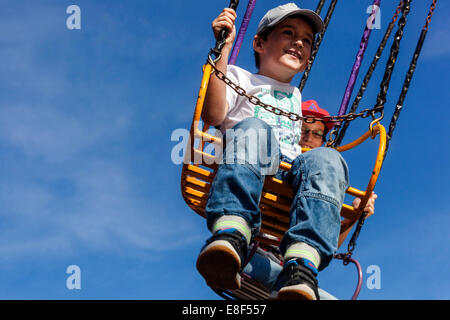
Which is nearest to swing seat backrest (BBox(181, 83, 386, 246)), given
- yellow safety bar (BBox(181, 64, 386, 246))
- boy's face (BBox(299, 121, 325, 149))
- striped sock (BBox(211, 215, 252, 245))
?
yellow safety bar (BBox(181, 64, 386, 246))

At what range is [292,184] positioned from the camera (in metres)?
3.59

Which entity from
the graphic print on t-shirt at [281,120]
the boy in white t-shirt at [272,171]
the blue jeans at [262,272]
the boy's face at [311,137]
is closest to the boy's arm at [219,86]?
the boy in white t-shirt at [272,171]

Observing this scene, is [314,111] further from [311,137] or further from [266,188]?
[266,188]

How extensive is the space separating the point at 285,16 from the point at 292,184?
118 cm

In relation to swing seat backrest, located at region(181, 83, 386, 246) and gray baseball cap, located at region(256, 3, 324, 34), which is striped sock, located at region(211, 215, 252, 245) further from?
gray baseball cap, located at region(256, 3, 324, 34)

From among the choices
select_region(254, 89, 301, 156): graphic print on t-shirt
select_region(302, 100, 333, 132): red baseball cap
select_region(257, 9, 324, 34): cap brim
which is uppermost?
select_region(302, 100, 333, 132): red baseball cap

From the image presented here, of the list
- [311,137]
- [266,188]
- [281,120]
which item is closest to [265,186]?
[266,188]

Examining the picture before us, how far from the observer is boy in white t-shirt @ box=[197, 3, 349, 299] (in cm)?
302

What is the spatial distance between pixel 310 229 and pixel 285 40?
1481mm

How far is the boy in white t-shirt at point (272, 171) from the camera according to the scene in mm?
3018

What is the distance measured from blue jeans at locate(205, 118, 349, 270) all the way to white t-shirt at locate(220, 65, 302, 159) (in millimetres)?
368

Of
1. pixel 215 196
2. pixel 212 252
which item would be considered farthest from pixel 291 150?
pixel 212 252

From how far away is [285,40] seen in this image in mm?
4156

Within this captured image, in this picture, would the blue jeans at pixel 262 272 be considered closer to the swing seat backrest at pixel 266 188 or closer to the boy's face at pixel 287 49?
the swing seat backrest at pixel 266 188
